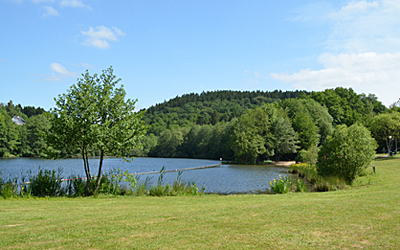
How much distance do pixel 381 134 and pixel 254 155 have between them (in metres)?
23.7

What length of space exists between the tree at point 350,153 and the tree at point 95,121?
1446 cm

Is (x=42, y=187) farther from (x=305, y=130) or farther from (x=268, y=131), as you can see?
(x=305, y=130)

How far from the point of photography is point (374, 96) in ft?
367

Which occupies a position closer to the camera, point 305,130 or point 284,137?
point 284,137

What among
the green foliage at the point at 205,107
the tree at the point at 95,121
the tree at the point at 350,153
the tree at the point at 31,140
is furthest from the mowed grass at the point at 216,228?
the green foliage at the point at 205,107

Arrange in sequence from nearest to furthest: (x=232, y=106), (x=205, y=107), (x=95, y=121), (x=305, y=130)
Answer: (x=95, y=121) < (x=305, y=130) < (x=232, y=106) < (x=205, y=107)

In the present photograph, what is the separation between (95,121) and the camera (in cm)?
1603

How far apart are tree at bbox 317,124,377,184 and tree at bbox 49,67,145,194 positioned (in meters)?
14.5

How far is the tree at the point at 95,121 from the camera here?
15633 mm

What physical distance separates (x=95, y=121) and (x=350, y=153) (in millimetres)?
17102

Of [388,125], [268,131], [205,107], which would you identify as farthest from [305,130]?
[205,107]

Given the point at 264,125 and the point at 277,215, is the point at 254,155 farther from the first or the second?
the point at 277,215

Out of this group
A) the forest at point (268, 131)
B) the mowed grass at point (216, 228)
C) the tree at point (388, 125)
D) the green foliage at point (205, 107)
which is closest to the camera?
the mowed grass at point (216, 228)

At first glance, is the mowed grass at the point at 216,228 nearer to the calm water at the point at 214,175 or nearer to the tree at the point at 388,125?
the calm water at the point at 214,175
